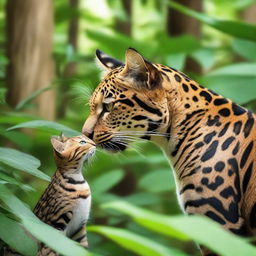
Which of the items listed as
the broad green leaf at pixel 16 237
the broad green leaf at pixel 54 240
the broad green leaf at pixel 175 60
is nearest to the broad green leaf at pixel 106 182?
the broad green leaf at pixel 175 60

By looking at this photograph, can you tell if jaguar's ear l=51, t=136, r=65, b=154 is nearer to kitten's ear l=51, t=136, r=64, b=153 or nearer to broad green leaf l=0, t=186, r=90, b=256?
kitten's ear l=51, t=136, r=64, b=153

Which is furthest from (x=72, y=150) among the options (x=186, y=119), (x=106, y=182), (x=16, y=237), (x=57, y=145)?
(x=106, y=182)

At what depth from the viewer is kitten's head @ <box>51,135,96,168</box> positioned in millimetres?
3619

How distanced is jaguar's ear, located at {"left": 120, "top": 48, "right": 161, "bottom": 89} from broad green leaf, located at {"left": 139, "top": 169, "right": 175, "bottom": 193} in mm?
2316

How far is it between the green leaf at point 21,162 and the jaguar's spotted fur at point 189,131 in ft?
1.55

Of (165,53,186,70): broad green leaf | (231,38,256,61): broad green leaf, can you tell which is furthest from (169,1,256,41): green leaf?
(165,53,186,70): broad green leaf

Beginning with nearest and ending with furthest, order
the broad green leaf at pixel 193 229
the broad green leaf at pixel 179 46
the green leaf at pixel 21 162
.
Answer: the broad green leaf at pixel 193 229 < the green leaf at pixel 21 162 < the broad green leaf at pixel 179 46

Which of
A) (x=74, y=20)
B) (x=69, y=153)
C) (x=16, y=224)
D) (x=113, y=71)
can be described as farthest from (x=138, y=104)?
(x=74, y=20)

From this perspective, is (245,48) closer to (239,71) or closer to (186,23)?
(239,71)

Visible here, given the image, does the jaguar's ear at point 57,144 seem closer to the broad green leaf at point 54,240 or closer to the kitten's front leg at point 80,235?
the kitten's front leg at point 80,235

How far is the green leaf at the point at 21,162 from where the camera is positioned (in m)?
3.28

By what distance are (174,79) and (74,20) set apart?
6.24 metres

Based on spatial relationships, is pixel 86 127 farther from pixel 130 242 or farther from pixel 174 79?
pixel 130 242

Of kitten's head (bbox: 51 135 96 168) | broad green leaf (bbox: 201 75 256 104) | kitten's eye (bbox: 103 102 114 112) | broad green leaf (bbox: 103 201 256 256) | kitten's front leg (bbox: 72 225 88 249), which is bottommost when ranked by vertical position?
broad green leaf (bbox: 201 75 256 104)
